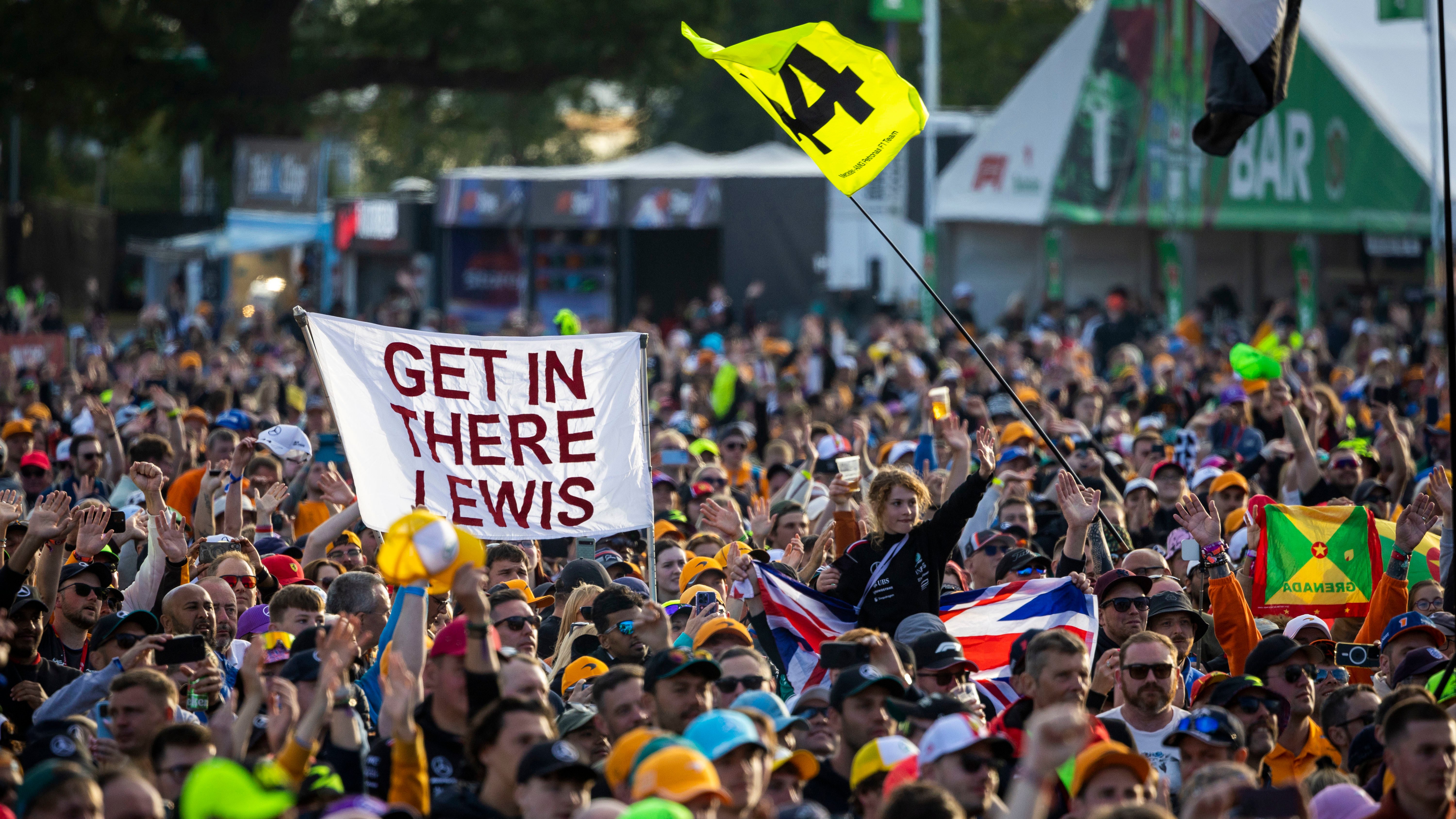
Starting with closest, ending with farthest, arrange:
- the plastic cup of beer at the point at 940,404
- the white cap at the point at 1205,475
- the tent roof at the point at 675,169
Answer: the plastic cup of beer at the point at 940,404, the white cap at the point at 1205,475, the tent roof at the point at 675,169

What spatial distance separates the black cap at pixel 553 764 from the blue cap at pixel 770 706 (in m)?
0.81

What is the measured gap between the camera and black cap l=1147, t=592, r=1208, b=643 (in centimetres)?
712

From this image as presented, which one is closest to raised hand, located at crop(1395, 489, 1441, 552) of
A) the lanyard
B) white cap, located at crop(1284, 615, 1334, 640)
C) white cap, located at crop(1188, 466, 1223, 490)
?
white cap, located at crop(1284, 615, 1334, 640)

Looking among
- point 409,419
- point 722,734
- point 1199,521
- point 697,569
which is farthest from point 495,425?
point 722,734

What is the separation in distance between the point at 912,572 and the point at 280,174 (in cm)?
2462

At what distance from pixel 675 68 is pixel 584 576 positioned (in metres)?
26.7

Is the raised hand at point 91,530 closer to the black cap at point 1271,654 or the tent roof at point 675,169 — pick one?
the black cap at point 1271,654

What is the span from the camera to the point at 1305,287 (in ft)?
76.5

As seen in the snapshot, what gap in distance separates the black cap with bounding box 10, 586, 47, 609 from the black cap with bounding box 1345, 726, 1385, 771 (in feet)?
15.8

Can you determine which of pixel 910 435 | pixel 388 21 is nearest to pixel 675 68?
pixel 388 21

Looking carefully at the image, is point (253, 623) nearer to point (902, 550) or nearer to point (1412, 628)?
point (902, 550)

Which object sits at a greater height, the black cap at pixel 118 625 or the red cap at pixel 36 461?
the black cap at pixel 118 625

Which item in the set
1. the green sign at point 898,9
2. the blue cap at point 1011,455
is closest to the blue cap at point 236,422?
the blue cap at point 1011,455

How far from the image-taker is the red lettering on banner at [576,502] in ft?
27.1
